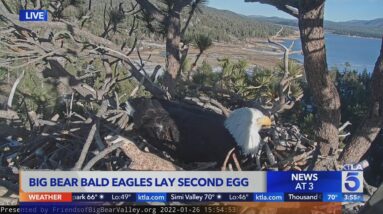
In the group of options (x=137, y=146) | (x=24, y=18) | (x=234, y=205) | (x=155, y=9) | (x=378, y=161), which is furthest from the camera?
(x=378, y=161)

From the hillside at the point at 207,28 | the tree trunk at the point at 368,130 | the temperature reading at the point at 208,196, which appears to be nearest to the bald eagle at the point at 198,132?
the temperature reading at the point at 208,196

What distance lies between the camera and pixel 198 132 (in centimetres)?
348

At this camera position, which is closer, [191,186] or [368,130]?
[191,186]

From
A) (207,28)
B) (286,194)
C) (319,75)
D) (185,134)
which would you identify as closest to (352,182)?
(286,194)

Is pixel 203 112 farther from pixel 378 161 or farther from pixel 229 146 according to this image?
pixel 378 161

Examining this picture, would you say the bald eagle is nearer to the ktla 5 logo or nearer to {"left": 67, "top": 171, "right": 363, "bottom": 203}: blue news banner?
{"left": 67, "top": 171, "right": 363, "bottom": 203}: blue news banner

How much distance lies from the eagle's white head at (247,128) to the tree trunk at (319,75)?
1.62 feet

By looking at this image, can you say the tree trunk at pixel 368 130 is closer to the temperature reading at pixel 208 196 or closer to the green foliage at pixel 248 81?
the green foliage at pixel 248 81

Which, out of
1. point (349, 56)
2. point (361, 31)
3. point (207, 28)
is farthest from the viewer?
point (361, 31)

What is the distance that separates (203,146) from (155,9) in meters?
2.22

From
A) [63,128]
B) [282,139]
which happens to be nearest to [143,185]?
[63,128]

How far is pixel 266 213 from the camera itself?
3016 millimetres

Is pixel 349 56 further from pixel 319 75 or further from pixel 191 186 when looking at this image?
pixel 191 186

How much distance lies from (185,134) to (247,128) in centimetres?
46
